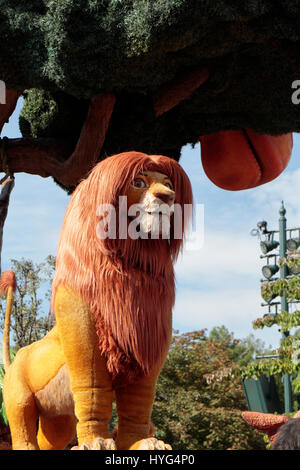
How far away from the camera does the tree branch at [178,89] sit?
6727 mm

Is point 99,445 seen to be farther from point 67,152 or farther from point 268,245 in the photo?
point 268,245

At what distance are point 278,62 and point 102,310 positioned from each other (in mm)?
4313

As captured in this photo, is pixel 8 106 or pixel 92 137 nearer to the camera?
pixel 92 137

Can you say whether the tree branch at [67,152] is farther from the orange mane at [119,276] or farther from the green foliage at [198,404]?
the green foliage at [198,404]

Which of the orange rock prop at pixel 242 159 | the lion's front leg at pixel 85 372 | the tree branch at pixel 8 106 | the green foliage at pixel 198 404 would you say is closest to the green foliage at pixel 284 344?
the orange rock prop at pixel 242 159

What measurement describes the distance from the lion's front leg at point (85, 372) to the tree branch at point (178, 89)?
3.86 meters

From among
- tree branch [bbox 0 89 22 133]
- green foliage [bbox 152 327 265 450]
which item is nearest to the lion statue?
tree branch [bbox 0 89 22 133]

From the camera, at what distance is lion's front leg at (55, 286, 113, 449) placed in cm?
331

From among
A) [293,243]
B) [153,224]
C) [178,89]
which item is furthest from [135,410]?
[293,243]

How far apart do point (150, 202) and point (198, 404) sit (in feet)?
41.3

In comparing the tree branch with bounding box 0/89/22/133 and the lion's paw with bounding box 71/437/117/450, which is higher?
the tree branch with bounding box 0/89/22/133

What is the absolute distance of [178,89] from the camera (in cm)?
673

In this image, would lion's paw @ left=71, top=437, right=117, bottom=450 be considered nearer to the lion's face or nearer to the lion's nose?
the lion's face
